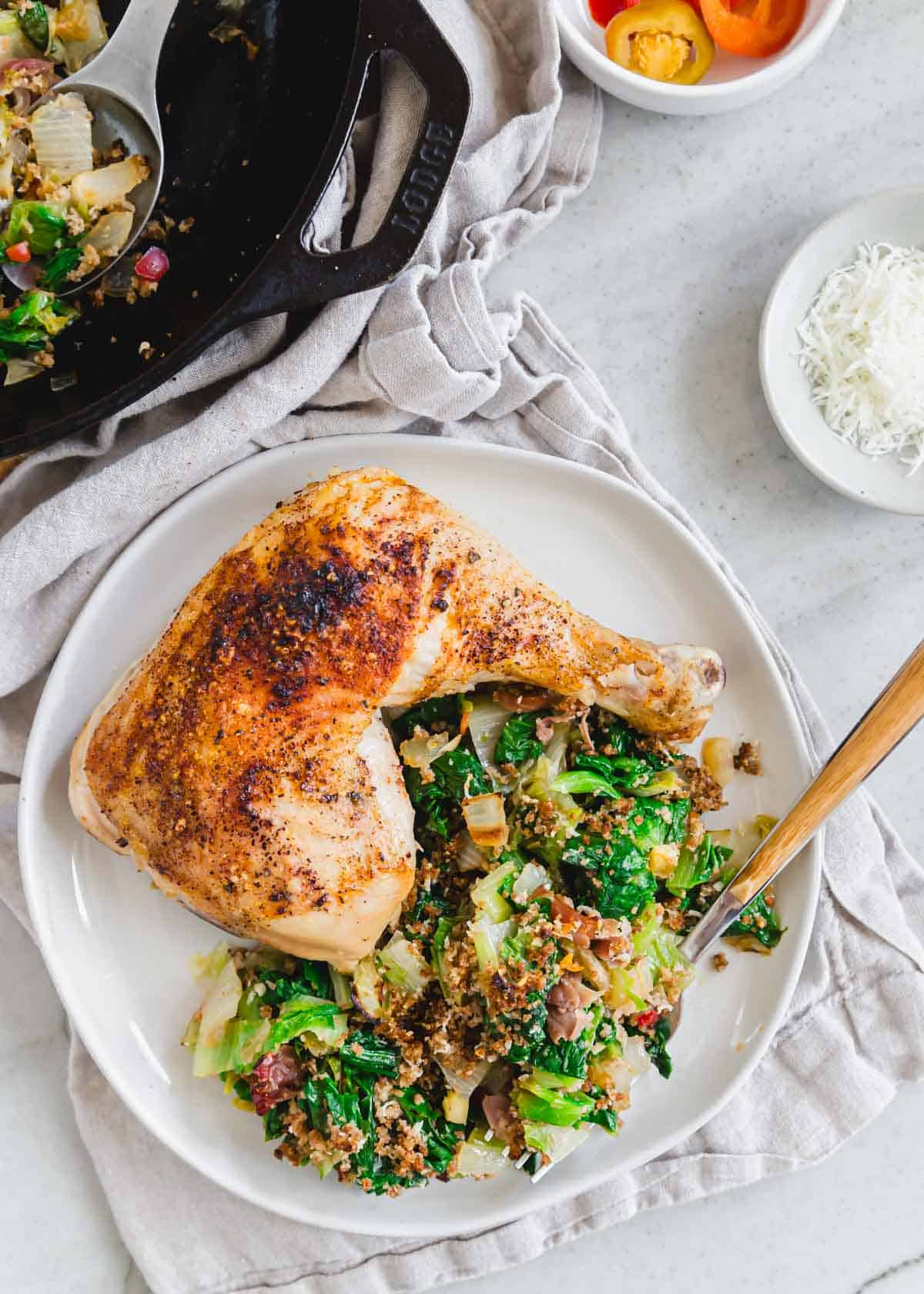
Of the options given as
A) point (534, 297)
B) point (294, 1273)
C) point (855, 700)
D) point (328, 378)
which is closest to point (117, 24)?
point (328, 378)

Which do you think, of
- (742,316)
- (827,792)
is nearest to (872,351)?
(742,316)

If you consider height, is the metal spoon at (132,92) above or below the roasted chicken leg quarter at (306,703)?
above

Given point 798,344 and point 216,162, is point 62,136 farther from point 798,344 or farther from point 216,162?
point 798,344

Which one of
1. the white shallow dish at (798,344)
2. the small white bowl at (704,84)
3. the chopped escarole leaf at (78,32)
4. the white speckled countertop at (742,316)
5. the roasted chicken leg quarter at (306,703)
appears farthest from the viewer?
the white speckled countertop at (742,316)

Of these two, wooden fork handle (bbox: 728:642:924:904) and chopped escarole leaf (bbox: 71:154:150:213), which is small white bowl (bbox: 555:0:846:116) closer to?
→ chopped escarole leaf (bbox: 71:154:150:213)

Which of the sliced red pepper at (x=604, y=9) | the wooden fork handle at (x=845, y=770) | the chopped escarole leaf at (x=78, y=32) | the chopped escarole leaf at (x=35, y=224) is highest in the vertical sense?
the chopped escarole leaf at (x=78, y=32)

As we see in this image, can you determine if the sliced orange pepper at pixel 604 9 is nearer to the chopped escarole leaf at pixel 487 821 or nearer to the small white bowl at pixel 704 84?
the small white bowl at pixel 704 84

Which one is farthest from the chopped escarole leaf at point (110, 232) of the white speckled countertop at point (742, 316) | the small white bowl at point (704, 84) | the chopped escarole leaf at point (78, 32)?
the small white bowl at point (704, 84)

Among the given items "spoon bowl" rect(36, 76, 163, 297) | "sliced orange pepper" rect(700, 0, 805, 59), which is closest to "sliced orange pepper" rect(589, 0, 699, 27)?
"sliced orange pepper" rect(700, 0, 805, 59)
